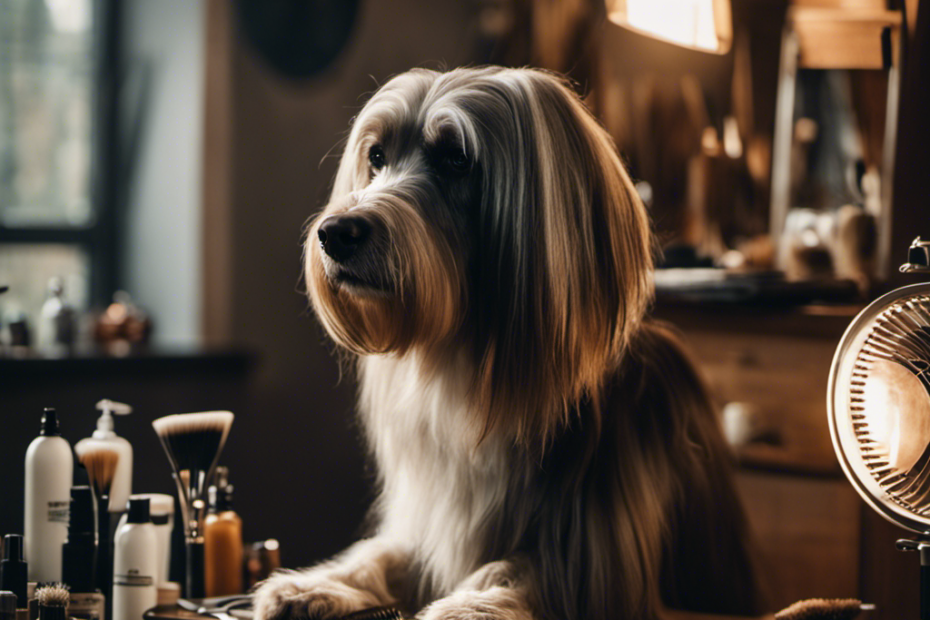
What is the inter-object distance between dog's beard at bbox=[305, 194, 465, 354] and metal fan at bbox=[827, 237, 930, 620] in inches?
19.5

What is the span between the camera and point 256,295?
12.0 feet

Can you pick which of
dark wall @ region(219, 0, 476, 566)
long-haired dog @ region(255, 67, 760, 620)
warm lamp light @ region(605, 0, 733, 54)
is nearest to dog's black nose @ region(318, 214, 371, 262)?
long-haired dog @ region(255, 67, 760, 620)

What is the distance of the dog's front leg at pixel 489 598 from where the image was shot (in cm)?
117

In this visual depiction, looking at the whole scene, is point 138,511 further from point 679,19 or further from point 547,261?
point 679,19

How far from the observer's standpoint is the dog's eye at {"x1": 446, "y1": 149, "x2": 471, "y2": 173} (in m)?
1.37

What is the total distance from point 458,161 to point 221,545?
2.16 feet

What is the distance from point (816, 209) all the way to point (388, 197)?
1.76m

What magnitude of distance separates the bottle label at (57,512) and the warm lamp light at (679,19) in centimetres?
139

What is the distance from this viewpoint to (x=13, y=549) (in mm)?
1306

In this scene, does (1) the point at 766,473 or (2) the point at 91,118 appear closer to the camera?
(1) the point at 766,473

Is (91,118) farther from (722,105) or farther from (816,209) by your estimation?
(816,209)

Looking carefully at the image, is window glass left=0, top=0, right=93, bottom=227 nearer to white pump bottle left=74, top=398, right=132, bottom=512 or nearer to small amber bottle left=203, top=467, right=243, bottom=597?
white pump bottle left=74, top=398, right=132, bottom=512

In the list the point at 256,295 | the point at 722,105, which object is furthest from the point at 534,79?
the point at 256,295

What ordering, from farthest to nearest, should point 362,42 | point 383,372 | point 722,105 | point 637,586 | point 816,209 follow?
point 362,42 < point 722,105 < point 816,209 < point 383,372 < point 637,586
